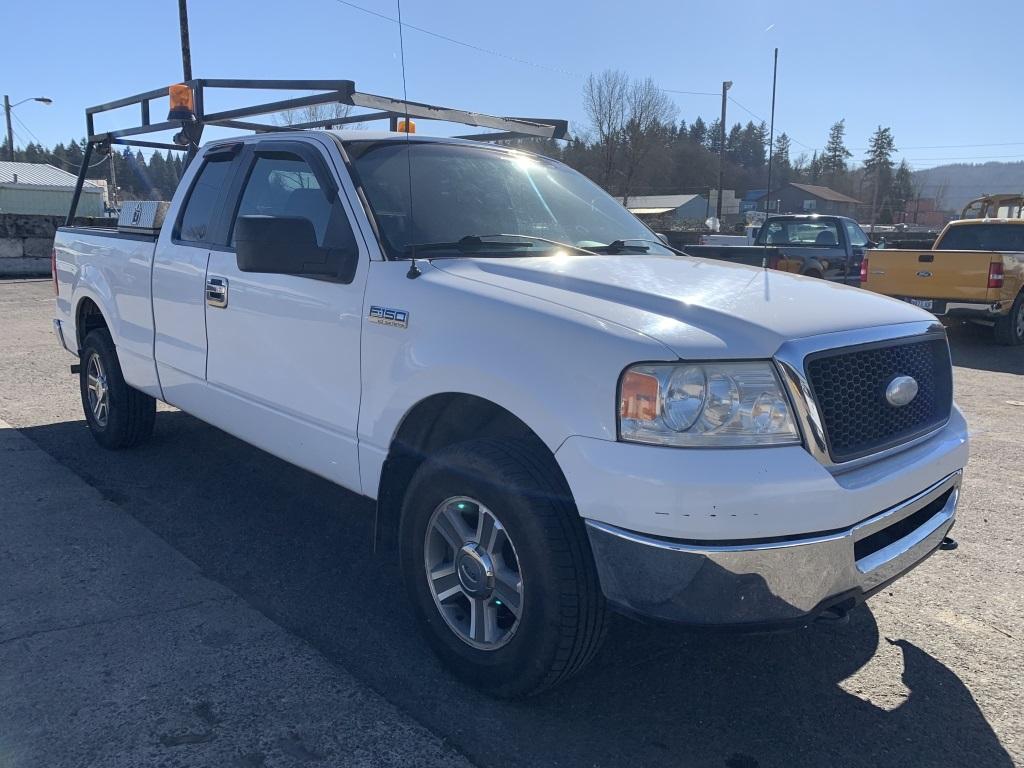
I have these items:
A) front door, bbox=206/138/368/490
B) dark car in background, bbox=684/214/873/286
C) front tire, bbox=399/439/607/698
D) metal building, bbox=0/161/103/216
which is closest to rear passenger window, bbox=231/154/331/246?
front door, bbox=206/138/368/490

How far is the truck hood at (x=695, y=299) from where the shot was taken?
8.00 feet

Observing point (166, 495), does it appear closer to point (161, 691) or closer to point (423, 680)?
point (161, 691)

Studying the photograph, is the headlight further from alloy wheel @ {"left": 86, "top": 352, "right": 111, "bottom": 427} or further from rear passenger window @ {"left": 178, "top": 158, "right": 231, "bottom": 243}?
alloy wheel @ {"left": 86, "top": 352, "right": 111, "bottom": 427}

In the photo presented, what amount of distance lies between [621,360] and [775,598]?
790mm

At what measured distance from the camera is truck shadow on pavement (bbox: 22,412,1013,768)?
2.60 meters

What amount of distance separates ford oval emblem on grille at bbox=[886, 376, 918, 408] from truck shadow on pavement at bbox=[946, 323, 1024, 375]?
7375 mm

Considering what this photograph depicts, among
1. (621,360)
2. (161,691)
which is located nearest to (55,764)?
(161,691)

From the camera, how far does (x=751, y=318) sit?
8.34 ft

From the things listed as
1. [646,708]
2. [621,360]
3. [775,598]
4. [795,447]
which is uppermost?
[621,360]

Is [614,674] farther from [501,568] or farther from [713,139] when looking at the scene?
[713,139]

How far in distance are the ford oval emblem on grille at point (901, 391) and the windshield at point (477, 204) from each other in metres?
1.39

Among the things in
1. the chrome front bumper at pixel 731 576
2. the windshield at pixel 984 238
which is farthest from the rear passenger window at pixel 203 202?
the windshield at pixel 984 238

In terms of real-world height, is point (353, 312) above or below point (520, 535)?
above

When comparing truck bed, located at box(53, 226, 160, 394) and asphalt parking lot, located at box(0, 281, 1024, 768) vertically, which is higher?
truck bed, located at box(53, 226, 160, 394)
